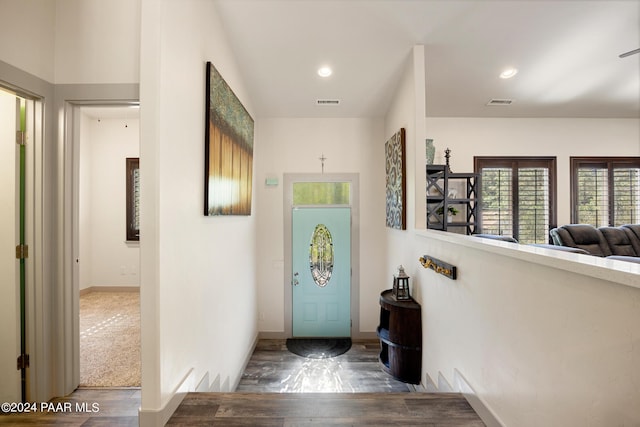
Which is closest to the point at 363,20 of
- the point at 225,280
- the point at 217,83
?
the point at 217,83

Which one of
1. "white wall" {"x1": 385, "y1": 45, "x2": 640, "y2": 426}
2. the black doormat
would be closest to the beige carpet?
the black doormat

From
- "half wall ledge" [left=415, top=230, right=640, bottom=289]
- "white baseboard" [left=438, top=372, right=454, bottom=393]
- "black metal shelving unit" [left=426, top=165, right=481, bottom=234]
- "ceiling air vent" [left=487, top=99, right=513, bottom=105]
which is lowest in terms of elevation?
"white baseboard" [left=438, top=372, right=454, bottom=393]

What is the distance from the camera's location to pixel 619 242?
2.95m

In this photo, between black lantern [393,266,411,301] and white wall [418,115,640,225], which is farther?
white wall [418,115,640,225]

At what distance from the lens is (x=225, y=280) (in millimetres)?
2357

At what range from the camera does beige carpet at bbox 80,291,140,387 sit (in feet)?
6.75

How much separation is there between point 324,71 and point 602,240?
3.52 m

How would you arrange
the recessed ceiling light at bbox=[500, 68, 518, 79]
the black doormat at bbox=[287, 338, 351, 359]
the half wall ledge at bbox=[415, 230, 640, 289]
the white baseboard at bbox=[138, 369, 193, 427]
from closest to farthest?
the half wall ledge at bbox=[415, 230, 640, 289]
the white baseboard at bbox=[138, 369, 193, 427]
the recessed ceiling light at bbox=[500, 68, 518, 79]
the black doormat at bbox=[287, 338, 351, 359]

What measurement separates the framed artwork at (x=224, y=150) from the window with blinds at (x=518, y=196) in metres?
3.48

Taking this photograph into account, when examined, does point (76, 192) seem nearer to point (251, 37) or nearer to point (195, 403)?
point (195, 403)

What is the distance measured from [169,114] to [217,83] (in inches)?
28.4

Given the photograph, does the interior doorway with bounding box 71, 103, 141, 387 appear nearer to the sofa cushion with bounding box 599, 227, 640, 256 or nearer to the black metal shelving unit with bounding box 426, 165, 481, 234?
the black metal shelving unit with bounding box 426, 165, 481, 234

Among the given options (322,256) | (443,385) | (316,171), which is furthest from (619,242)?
(316,171)

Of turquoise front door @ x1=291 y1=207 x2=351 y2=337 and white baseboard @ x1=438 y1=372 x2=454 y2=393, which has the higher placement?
turquoise front door @ x1=291 y1=207 x2=351 y2=337
